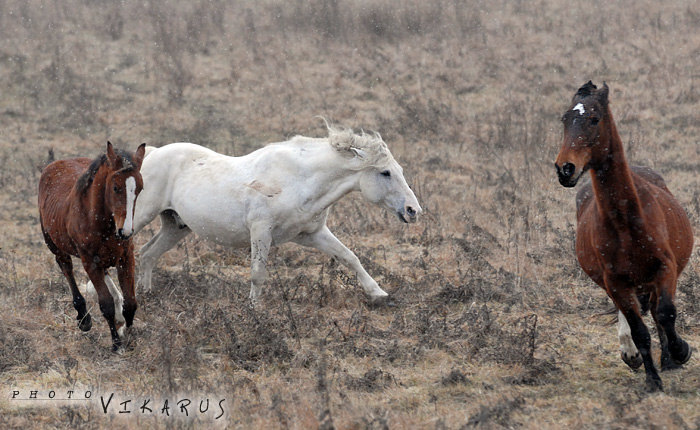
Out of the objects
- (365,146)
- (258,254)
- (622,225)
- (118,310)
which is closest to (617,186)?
(622,225)

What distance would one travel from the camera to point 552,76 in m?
16.5

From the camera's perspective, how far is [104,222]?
576 centimetres

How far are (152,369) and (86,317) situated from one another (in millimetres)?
1316

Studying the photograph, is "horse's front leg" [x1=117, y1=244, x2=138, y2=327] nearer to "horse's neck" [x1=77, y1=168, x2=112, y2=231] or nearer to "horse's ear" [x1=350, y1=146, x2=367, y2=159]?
"horse's neck" [x1=77, y1=168, x2=112, y2=231]

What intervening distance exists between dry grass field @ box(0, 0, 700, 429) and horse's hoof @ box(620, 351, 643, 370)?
0.56ft

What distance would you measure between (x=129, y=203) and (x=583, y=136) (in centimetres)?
307

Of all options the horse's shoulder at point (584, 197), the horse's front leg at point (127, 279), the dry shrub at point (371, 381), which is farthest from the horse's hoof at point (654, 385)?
the horse's front leg at point (127, 279)

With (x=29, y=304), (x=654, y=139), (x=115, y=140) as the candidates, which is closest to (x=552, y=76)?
(x=654, y=139)

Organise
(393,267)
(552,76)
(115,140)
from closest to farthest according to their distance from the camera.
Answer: (393,267) → (115,140) → (552,76)

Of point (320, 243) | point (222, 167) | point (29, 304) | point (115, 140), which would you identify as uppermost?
point (222, 167)

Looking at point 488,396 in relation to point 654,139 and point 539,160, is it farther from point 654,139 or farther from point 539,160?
point 654,139

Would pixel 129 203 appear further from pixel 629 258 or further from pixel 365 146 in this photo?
pixel 629 258

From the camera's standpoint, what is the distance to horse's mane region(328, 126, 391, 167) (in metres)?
6.95

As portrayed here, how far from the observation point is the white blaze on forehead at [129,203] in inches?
210
